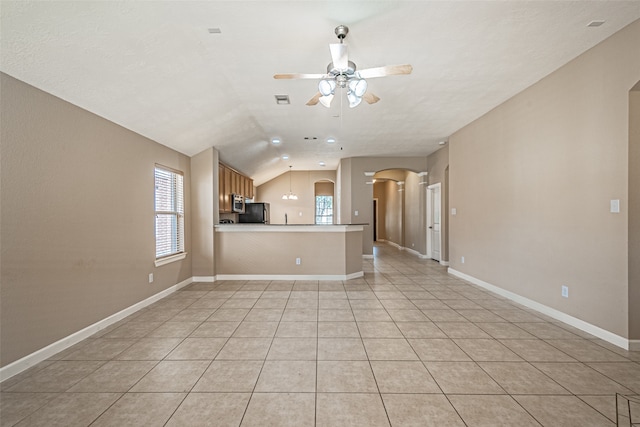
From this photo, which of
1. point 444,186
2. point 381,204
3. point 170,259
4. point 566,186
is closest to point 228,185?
point 170,259

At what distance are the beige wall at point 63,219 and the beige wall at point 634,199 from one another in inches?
205

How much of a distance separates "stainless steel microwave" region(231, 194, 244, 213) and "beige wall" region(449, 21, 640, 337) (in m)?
5.19

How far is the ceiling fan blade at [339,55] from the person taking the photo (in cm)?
228

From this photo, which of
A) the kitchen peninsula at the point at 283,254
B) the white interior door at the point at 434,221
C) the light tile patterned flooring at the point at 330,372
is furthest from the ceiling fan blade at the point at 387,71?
the white interior door at the point at 434,221

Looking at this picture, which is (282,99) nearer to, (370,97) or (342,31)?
(370,97)

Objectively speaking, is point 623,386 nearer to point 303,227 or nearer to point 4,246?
point 303,227

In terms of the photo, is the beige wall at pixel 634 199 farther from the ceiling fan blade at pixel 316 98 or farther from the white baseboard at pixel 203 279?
the white baseboard at pixel 203 279

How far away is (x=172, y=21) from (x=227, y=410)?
9.74 feet

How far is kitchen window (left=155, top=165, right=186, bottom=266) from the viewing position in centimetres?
440

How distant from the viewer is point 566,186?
3.21m

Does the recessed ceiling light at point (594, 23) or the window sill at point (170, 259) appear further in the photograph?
the window sill at point (170, 259)

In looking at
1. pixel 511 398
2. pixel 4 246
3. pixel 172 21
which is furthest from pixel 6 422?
pixel 511 398

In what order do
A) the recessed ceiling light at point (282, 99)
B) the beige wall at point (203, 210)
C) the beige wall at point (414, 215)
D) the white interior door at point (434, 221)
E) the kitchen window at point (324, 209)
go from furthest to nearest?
the kitchen window at point (324, 209)
the beige wall at point (414, 215)
the white interior door at point (434, 221)
the beige wall at point (203, 210)
the recessed ceiling light at point (282, 99)

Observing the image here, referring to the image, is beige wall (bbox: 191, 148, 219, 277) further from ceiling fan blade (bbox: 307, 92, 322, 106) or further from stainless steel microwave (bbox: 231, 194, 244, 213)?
A: ceiling fan blade (bbox: 307, 92, 322, 106)
